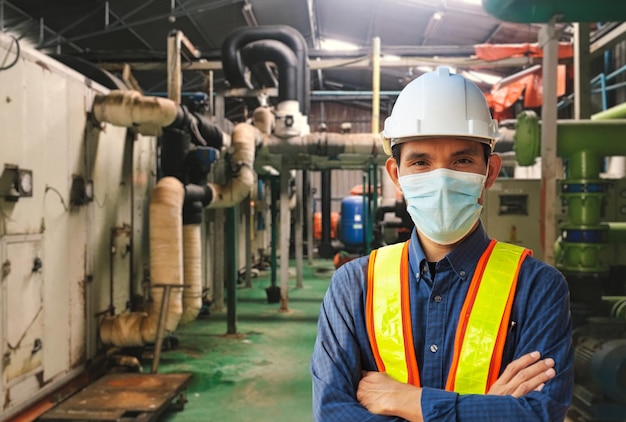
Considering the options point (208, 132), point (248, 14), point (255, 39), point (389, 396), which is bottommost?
point (389, 396)

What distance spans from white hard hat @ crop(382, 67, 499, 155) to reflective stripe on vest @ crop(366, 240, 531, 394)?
0.34 metres

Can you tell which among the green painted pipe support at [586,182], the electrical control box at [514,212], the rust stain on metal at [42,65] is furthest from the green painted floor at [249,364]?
the rust stain on metal at [42,65]

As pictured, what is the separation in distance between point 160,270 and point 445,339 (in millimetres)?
3640

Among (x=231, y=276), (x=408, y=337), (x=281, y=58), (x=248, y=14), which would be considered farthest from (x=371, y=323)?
(x=248, y=14)

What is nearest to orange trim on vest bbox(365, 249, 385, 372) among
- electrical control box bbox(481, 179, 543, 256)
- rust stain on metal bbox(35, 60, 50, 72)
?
rust stain on metal bbox(35, 60, 50, 72)

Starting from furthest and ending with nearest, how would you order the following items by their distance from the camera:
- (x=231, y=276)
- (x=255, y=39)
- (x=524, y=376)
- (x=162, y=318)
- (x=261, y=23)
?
(x=261, y=23)
(x=255, y=39)
(x=231, y=276)
(x=162, y=318)
(x=524, y=376)

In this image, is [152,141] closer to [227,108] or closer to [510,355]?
[510,355]

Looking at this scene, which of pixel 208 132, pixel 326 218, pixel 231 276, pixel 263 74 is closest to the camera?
pixel 208 132

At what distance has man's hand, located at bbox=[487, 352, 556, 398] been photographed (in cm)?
125

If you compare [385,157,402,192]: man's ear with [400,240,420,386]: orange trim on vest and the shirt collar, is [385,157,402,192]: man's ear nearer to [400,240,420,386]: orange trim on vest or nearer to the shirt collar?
the shirt collar

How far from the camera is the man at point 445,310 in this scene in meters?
1.28

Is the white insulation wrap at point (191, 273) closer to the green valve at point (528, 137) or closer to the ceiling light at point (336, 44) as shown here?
the green valve at point (528, 137)

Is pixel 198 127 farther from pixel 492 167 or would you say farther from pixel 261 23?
pixel 261 23

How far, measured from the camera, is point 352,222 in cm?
1423
